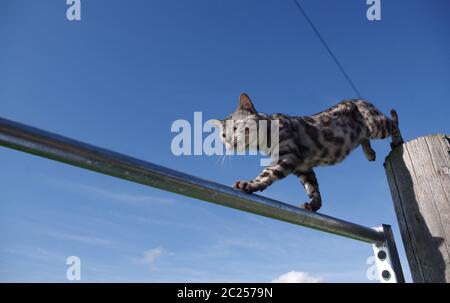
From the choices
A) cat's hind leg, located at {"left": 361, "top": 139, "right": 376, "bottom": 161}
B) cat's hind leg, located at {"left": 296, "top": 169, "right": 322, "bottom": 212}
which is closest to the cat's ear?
cat's hind leg, located at {"left": 296, "top": 169, "right": 322, "bottom": 212}

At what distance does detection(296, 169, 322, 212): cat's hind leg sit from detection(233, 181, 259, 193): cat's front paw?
81 centimetres

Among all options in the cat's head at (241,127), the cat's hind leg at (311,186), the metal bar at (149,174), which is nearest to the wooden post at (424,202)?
the metal bar at (149,174)

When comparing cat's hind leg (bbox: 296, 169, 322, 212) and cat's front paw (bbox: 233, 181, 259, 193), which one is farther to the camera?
cat's hind leg (bbox: 296, 169, 322, 212)

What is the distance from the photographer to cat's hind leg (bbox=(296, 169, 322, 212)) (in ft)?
10.2

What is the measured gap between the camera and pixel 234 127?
11.4ft

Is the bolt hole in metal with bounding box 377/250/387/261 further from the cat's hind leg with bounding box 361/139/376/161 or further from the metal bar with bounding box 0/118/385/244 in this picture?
the cat's hind leg with bounding box 361/139/376/161

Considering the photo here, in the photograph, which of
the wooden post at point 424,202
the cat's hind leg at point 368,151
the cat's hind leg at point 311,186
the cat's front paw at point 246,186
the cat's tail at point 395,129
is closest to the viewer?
the wooden post at point 424,202

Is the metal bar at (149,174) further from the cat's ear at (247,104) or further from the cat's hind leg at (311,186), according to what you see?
the cat's ear at (247,104)

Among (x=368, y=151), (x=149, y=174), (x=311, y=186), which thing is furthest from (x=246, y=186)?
(x=368, y=151)

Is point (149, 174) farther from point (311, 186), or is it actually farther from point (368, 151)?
point (368, 151)

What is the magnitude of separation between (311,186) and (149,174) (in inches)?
90.8

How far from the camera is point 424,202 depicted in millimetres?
1721

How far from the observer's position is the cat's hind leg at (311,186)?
3.12 m

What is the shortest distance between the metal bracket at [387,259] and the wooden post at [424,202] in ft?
0.26
